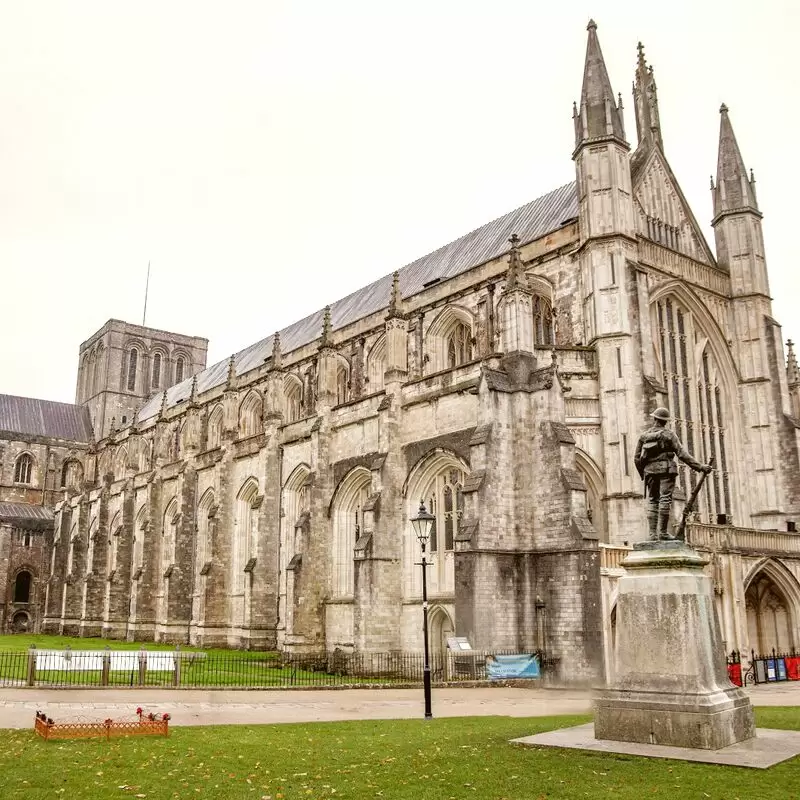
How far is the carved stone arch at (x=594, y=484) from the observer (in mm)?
27250

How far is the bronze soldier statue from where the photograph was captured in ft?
39.3

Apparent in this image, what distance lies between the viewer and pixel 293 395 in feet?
Answer: 148

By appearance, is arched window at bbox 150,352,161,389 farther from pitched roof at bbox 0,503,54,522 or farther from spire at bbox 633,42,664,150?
spire at bbox 633,42,664,150

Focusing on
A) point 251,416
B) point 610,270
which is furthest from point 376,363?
point 610,270

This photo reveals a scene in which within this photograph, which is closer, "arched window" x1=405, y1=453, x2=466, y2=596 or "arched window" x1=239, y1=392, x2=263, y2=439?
"arched window" x1=405, y1=453, x2=466, y2=596

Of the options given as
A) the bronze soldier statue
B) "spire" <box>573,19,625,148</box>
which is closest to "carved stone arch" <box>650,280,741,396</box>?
"spire" <box>573,19,625,148</box>

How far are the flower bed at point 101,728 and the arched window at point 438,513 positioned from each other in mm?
14668

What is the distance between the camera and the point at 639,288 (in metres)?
28.9

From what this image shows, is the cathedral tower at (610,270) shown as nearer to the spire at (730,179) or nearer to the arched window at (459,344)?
the arched window at (459,344)

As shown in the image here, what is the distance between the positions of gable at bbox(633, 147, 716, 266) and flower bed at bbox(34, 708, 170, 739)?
2529 cm

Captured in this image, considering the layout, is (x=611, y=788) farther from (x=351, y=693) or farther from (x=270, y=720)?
(x=351, y=693)

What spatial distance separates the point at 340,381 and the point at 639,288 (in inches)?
702

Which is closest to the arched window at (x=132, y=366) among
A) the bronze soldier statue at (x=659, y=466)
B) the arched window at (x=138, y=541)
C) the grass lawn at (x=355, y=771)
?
the arched window at (x=138, y=541)

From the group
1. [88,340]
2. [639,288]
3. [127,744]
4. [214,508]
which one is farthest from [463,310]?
[88,340]
